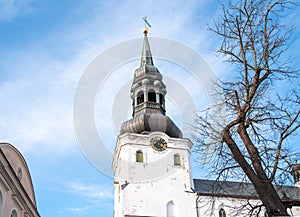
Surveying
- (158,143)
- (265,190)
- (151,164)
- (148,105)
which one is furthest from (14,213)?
(148,105)

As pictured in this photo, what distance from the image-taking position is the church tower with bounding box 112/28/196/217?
2867 centimetres

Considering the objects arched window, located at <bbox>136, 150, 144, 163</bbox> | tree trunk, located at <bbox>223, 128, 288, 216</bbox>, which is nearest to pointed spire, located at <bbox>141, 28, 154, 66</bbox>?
arched window, located at <bbox>136, 150, 144, 163</bbox>

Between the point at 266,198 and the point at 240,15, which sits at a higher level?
the point at 240,15

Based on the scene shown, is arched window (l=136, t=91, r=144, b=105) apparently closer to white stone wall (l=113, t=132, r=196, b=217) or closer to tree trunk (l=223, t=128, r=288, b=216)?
white stone wall (l=113, t=132, r=196, b=217)

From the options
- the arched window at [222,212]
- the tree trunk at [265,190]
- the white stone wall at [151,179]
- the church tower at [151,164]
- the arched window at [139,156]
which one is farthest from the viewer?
the arched window at [222,212]

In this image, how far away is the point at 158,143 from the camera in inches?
1248

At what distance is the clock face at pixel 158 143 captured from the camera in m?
31.4

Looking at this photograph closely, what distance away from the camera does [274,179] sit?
903cm

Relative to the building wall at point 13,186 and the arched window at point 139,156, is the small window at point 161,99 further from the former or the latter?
the building wall at point 13,186

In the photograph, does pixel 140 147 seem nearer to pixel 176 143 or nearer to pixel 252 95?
pixel 176 143

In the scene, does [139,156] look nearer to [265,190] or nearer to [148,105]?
[148,105]

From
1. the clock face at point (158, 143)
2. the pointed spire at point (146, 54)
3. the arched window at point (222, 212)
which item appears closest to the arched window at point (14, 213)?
the clock face at point (158, 143)

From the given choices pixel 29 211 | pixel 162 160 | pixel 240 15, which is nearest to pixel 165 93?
pixel 162 160

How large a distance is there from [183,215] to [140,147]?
630 centimetres
